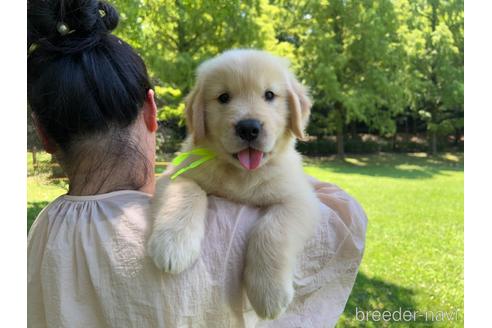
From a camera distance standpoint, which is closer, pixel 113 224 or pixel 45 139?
pixel 113 224

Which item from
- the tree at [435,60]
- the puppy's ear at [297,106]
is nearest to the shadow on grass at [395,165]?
the tree at [435,60]

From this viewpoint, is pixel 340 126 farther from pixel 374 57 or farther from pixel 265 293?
pixel 265 293

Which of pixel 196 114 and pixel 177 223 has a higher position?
pixel 196 114

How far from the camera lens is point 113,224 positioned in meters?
1.48

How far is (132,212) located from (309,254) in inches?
26.9

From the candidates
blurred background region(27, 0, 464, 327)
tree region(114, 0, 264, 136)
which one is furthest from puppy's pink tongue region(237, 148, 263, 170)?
tree region(114, 0, 264, 136)

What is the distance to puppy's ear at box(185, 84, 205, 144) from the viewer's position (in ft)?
6.68

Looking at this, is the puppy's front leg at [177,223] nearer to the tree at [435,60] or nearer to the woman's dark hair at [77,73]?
the woman's dark hair at [77,73]

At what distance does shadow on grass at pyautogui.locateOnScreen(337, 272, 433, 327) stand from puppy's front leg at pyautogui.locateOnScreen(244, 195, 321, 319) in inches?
138

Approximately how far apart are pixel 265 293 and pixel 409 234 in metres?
6.72

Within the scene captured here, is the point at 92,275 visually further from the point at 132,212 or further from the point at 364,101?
the point at 364,101

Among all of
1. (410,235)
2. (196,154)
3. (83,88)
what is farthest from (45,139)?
(410,235)

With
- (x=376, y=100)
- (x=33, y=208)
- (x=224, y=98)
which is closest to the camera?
(x=224, y=98)

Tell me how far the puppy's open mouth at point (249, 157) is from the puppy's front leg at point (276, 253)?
197 mm
